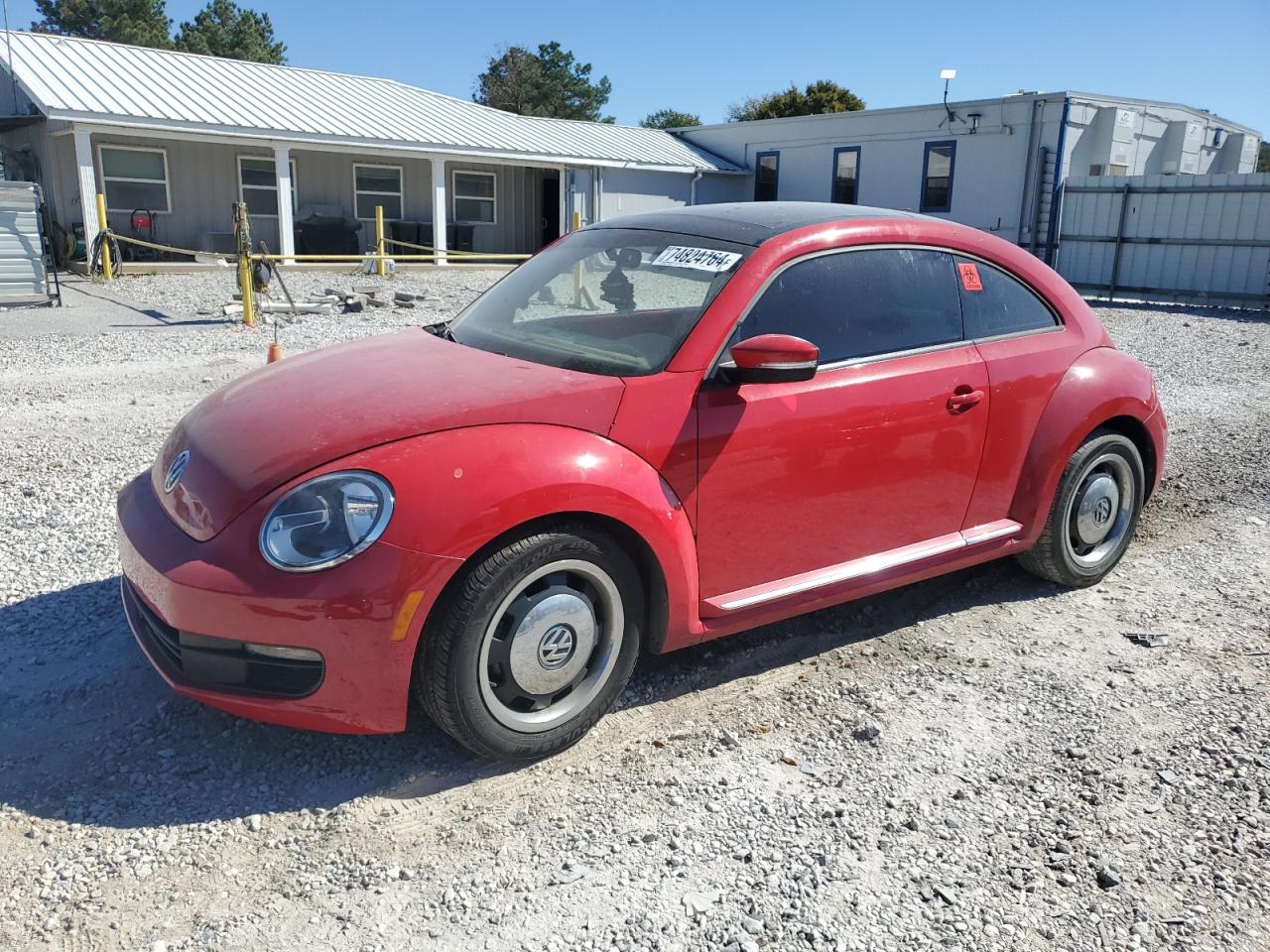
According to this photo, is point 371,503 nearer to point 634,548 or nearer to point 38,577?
point 634,548

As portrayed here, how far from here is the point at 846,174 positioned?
28.3 metres

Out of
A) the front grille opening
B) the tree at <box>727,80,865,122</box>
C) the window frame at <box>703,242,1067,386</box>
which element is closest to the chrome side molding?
the window frame at <box>703,242,1067,386</box>

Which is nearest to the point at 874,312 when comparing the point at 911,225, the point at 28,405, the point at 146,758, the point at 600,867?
the point at 911,225

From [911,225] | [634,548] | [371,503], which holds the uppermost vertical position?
[911,225]

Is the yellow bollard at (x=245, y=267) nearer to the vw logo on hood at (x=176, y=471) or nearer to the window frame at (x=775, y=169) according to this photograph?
the vw logo on hood at (x=176, y=471)

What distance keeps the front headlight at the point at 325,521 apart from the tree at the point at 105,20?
58745 mm

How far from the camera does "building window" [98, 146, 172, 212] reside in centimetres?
2112

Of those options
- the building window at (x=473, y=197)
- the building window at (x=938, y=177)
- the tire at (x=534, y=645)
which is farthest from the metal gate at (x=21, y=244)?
the building window at (x=938, y=177)

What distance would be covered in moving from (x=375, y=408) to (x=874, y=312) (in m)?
1.90

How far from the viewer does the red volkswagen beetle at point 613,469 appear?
2.79m

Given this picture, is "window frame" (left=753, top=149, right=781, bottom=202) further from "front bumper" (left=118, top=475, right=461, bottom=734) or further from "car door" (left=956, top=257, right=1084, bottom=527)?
"front bumper" (left=118, top=475, right=461, bottom=734)

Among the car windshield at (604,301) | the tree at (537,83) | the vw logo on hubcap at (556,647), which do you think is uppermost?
the tree at (537,83)

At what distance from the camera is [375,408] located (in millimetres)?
3084

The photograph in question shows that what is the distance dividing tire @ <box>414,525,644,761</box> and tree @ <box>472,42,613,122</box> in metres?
61.3
